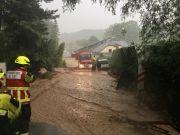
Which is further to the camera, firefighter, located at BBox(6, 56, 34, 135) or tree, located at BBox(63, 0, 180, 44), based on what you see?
tree, located at BBox(63, 0, 180, 44)

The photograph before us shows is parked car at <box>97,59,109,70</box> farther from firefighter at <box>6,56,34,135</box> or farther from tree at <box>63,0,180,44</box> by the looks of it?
firefighter at <box>6,56,34,135</box>

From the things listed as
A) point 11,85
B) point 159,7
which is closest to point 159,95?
point 159,7

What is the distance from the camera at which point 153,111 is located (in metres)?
12.6

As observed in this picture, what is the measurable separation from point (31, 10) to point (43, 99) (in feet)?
35.6

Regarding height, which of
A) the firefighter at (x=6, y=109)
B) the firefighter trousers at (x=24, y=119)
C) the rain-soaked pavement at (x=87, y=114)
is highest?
the firefighter at (x=6, y=109)

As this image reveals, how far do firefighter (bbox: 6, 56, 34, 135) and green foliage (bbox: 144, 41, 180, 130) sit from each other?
15.7 ft

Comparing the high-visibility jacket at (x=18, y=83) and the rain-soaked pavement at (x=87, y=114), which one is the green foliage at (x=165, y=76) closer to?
the rain-soaked pavement at (x=87, y=114)

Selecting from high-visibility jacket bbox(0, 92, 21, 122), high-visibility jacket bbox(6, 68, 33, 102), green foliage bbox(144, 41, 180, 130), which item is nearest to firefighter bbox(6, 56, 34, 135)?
high-visibility jacket bbox(6, 68, 33, 102)

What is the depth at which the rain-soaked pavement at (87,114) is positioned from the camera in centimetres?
951

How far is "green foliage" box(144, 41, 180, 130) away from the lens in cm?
1039

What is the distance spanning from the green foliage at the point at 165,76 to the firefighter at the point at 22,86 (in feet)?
15.7

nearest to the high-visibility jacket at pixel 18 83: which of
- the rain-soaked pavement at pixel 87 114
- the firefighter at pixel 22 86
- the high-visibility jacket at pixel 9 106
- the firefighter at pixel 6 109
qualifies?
the firefighter at pixel 22 86

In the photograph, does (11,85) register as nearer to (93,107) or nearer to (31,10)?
(93,107)

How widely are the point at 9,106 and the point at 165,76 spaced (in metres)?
6.53
